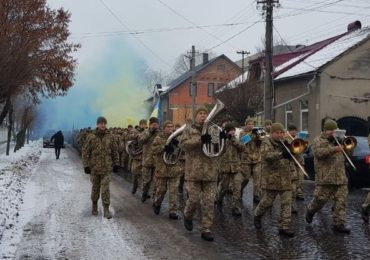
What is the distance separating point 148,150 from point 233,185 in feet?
7.93

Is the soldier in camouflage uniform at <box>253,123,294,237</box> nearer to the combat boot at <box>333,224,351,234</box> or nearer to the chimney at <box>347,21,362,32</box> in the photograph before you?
the combat boot at <box>333,224,351,234</box>

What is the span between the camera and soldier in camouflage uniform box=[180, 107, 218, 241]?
29.4 ft

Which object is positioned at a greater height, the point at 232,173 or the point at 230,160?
the point at 230,160

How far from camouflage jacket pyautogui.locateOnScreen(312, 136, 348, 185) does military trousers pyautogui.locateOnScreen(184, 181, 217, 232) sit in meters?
1.89

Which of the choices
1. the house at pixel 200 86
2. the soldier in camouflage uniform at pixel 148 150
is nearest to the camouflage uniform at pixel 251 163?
the soldier in camouflage uniform at pixel 148 150

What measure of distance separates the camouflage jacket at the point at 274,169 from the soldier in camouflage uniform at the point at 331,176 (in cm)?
76

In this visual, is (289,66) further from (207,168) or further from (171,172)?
(207,168)

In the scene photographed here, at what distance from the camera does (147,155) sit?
13.2 meters

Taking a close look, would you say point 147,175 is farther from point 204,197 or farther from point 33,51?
point 33,51

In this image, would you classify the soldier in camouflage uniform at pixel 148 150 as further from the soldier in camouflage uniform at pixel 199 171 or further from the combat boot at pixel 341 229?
the combat boot at pixel 341 229

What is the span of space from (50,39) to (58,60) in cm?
119

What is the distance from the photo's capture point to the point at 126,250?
26.2 ft

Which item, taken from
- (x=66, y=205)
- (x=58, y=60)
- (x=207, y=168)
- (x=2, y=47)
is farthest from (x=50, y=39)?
(x=207, y=168)

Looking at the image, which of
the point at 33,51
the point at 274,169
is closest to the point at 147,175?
the point at 274,169
